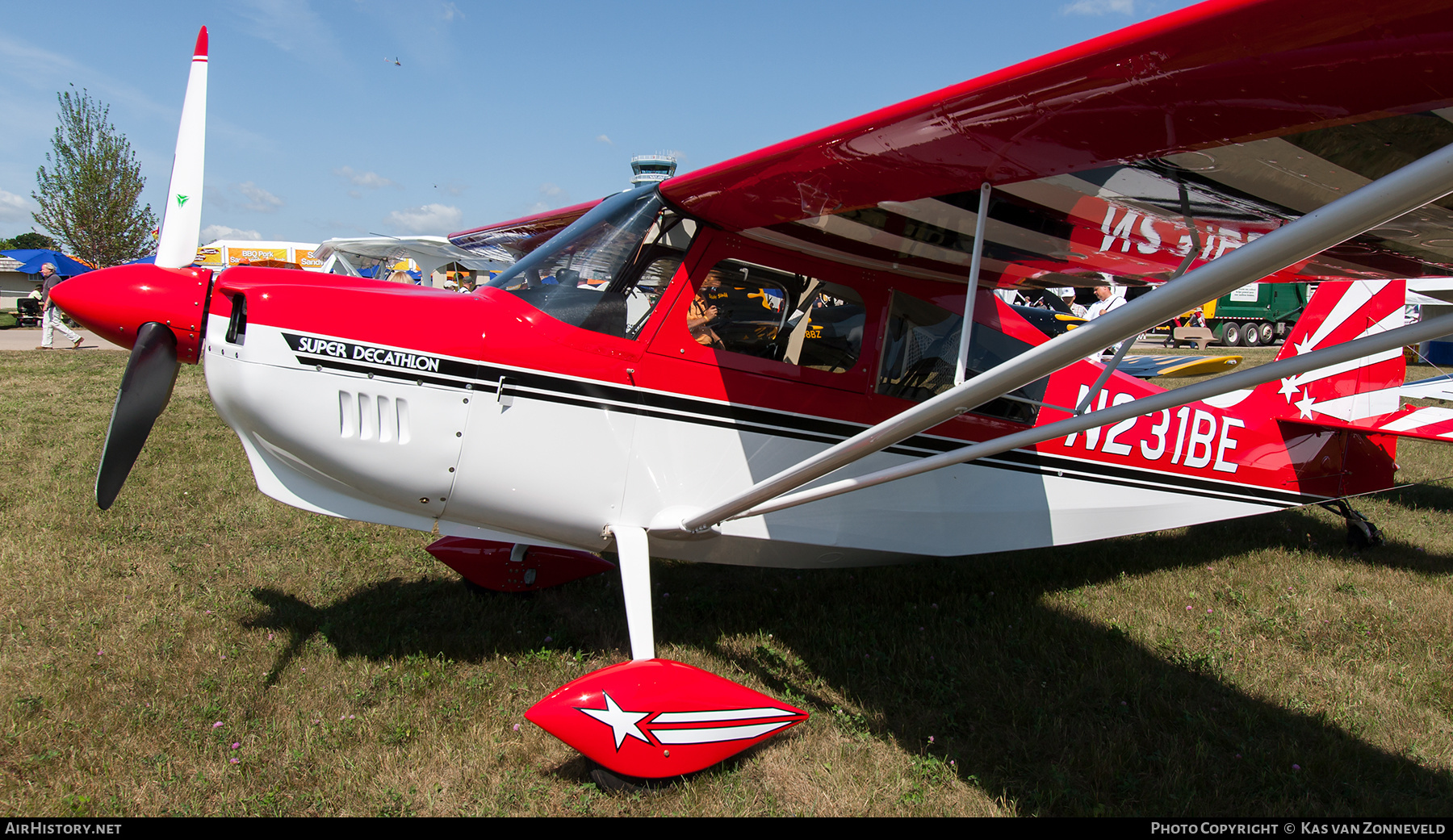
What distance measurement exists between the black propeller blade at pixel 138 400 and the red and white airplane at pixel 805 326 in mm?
14

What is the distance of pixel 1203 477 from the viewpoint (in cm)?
487

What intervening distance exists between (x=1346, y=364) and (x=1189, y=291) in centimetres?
457

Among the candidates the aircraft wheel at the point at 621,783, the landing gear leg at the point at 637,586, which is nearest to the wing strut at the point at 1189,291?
the landing gear leg at the point at 637,586

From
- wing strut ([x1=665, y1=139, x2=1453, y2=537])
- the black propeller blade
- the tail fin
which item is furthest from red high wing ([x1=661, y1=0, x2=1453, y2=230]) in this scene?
the tail fin

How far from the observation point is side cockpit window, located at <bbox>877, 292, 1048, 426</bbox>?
3.81m

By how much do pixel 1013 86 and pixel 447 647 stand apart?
11.9ft

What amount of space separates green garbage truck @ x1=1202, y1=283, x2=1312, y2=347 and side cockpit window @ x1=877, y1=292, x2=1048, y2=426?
95.9 ft

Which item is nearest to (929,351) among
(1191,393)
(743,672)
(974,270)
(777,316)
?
(777,316)

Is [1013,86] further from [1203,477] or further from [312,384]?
[1203,477]

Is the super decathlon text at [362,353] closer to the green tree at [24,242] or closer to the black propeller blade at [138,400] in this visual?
the black propeller blade at [138,400]

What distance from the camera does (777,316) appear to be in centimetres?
362

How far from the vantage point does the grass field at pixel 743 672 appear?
113 inches
